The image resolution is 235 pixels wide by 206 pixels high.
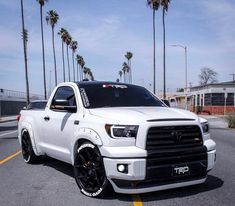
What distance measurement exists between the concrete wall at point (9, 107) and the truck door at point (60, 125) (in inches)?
1940

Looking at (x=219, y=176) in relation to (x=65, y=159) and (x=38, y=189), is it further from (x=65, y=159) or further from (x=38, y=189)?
(x=38, y=189)

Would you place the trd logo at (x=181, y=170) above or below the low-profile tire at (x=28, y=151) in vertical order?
above

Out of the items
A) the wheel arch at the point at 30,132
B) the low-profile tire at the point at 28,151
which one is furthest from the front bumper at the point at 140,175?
the low-profile tire at the point at 28,151

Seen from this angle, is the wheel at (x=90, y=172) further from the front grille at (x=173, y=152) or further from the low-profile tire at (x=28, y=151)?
the low-profile tire at (x=28, y=151)

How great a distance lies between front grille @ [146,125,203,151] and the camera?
5.46 m

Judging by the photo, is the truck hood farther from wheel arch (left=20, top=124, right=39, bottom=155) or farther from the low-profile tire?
the low-profile tire

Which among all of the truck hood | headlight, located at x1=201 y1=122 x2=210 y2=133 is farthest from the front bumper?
headlight, located at x1=201 y1=122 x2=210 y2=133

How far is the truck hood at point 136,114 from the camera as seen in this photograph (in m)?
5.57

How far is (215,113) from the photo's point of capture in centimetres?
5212

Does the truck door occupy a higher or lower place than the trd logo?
higher

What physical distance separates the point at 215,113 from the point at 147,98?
4655cm

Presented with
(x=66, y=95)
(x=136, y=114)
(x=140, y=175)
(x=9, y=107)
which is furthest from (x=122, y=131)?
(x=9, y=107)

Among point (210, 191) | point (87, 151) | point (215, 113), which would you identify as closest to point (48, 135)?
point (87, 151)

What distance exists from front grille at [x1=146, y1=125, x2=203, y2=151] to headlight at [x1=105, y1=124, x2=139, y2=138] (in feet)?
0.72
